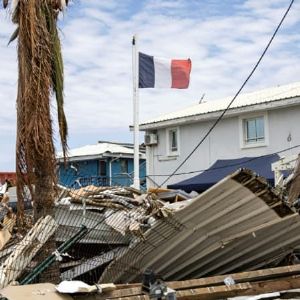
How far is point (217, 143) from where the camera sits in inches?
778

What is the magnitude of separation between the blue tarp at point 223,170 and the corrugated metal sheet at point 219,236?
8.14m

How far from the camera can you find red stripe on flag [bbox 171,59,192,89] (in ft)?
49.8

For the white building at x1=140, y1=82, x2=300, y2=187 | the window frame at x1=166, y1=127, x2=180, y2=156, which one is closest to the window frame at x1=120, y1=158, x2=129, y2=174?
the white building at x1=140, y1=82, x2=300, y2=187

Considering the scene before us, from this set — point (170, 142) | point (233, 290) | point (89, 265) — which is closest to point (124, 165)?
point (170, 142)

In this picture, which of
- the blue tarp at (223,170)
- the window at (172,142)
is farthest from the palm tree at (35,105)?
the window at (172,142)

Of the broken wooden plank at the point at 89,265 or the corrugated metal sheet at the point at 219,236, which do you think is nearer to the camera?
the corrugated metal sheet at the point at 219,236

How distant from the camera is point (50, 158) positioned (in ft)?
22.5

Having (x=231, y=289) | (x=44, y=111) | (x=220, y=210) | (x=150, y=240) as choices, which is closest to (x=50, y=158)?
(x=44, y=111)

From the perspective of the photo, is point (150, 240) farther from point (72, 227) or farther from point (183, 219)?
point (72, 227)

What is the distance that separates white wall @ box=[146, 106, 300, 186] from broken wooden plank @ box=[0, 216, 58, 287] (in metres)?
11.5

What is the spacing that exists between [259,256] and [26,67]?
3.57m

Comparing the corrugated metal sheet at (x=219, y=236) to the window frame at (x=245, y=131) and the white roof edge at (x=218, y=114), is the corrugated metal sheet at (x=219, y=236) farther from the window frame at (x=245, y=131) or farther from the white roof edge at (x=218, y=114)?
the window frame at (x=245, y=131)

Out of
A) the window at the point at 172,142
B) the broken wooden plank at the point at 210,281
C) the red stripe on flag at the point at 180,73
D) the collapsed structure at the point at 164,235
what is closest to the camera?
the broken wooden plank at the point at 210,281

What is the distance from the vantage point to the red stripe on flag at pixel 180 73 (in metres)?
15.2
